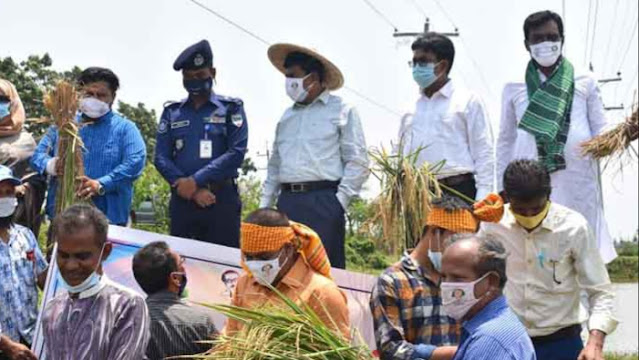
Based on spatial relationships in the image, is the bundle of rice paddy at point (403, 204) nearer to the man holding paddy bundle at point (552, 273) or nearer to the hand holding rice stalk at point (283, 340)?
the man holding paddy bundle at point (552, 273)

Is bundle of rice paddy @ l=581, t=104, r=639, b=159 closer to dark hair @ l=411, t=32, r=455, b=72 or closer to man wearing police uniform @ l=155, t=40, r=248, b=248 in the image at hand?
dark hair @ l=411, t=32, r=455, b=72

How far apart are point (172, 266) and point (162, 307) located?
0.90 feet

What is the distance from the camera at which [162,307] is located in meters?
4.64

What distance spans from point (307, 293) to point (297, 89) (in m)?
2.48


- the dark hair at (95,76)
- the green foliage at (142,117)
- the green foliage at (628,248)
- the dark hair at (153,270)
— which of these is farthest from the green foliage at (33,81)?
the green foliage at (628,248)

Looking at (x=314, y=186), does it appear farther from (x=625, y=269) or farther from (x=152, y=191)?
(x=625, y=269)

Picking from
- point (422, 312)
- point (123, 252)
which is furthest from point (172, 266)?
point (422, 312)

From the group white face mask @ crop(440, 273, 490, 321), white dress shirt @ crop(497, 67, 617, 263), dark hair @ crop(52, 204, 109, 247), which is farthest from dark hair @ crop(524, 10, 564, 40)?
dark hair @ crop(52, 204, 109, 247)

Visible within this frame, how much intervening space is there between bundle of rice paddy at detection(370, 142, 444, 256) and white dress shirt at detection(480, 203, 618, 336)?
53 centimetres

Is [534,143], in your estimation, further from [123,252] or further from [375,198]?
[123,252]

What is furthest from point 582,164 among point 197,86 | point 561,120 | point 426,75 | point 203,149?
point 197,86

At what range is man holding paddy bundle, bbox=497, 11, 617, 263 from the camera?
639 cm

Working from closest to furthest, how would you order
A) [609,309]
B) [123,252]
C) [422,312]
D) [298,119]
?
[422,312], [609,309], [123,252], [298,119]

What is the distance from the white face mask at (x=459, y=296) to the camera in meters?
3.73
